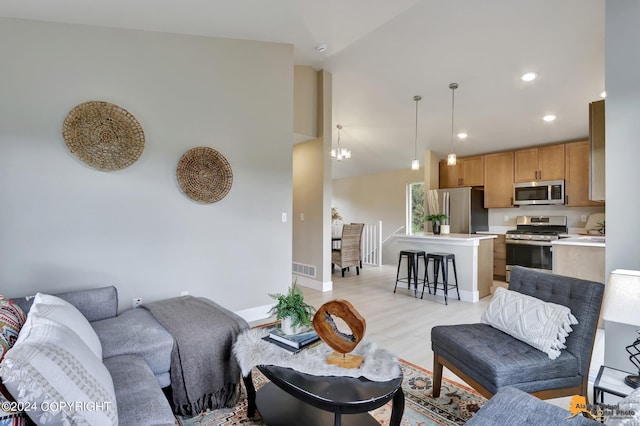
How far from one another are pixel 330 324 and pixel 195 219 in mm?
2190

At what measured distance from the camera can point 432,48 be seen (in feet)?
13.2

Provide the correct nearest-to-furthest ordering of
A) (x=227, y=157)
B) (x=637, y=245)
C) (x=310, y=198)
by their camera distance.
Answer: (x=637, y=245)
(x=227, y=157)
(x=310, y=198)

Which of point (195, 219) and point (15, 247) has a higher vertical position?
point (195, 219)

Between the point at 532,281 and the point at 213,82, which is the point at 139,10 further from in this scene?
the point at 532,281

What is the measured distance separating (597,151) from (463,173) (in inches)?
151

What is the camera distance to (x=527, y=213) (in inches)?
237

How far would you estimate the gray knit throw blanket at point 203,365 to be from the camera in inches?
76.4

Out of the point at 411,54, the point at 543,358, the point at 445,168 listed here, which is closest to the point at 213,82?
the point at 411,54

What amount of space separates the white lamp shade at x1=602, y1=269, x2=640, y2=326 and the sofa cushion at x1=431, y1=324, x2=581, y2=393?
396mm

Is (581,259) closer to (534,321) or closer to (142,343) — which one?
(534,321)

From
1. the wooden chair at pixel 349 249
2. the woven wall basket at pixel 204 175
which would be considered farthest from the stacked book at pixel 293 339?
the wooden chair at pixel 349 249

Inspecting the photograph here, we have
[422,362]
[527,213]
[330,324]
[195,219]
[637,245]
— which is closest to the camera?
[330,324]

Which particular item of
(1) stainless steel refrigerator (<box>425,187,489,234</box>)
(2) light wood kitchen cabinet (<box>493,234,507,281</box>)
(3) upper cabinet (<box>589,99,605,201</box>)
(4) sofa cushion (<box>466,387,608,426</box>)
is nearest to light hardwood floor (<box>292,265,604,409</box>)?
(4) sofa cushion (<box>466,387,608,426</box>)

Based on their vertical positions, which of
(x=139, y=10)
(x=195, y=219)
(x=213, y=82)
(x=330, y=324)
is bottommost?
(x=330, y=324)
